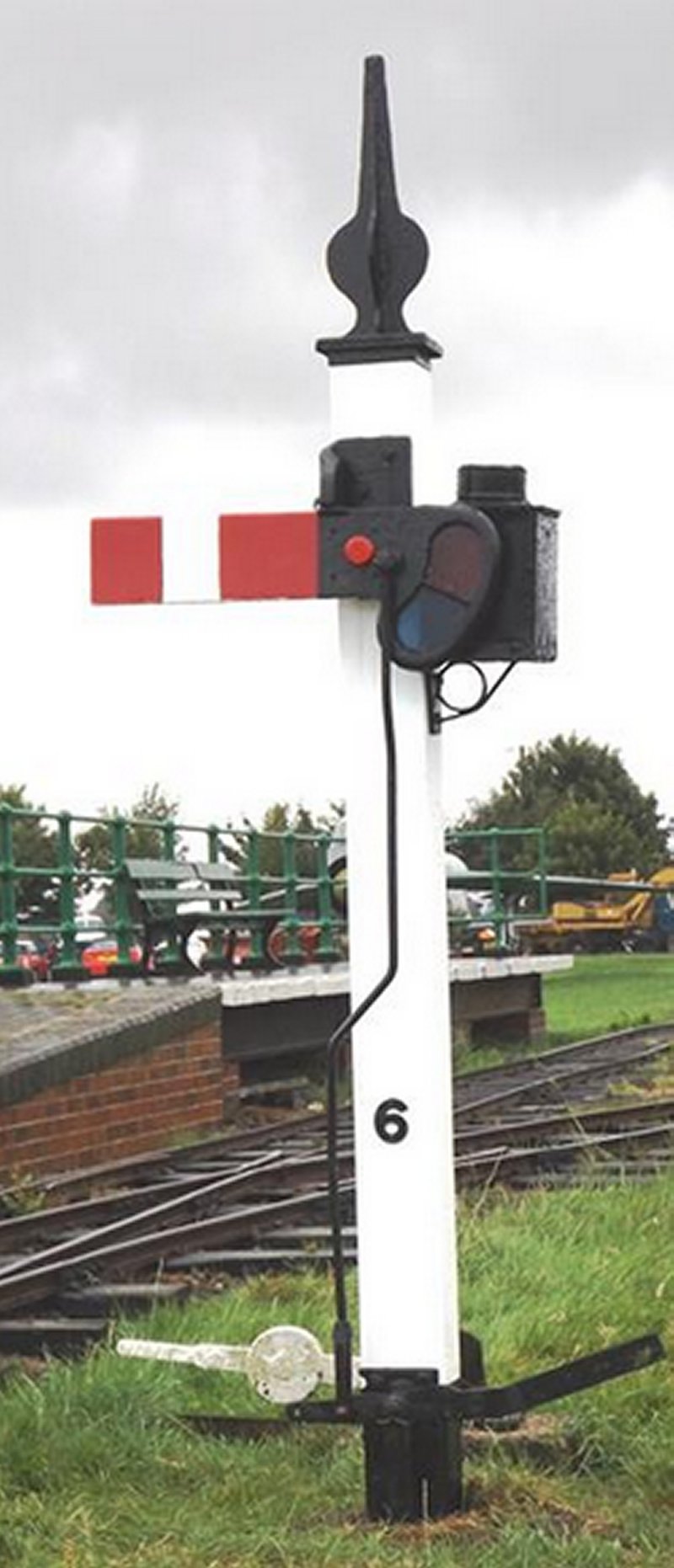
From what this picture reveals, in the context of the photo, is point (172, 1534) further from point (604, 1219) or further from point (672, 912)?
point (672, 912)

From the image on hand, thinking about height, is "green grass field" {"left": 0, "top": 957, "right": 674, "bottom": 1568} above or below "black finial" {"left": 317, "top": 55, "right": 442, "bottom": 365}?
below

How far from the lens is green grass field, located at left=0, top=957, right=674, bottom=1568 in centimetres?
491

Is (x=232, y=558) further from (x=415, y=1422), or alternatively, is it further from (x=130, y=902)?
(x=130, y=902)

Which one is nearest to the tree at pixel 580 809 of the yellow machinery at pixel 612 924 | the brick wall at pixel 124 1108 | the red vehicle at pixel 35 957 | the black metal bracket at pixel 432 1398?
the yellow machinery at pixel 612 924

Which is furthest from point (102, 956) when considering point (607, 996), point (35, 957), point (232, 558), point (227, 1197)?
point (232, 558)

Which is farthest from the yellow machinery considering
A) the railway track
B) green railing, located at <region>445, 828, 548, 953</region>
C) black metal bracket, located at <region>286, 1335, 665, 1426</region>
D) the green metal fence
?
black metal bracket, located at <region>286, 1335, 665, 1426</region>

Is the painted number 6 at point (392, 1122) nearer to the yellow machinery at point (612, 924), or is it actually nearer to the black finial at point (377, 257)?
the black finial at point (377, 257)

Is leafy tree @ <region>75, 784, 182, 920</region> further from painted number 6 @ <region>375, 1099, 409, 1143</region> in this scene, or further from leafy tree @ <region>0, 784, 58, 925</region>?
painted number 6 @ <region>375, 1099, 409, 1143</region>

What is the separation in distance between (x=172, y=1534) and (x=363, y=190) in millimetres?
2441

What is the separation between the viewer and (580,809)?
83.7 metres

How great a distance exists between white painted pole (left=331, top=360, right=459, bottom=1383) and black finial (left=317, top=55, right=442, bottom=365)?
0.26 meters

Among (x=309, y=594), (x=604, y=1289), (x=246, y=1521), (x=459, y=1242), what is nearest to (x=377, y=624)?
(x=309, y=594)

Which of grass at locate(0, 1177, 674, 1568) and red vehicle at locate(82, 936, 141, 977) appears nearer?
grass at locate(0, 1177, 674, 1568)

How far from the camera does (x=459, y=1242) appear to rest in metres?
8.34
